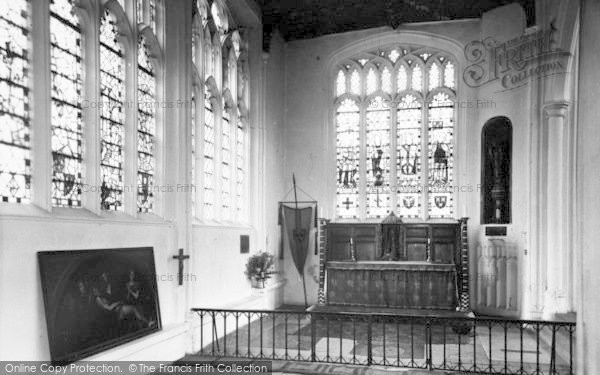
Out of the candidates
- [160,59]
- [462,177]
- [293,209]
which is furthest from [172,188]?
[462,177]

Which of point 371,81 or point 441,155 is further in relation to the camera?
point 371,81

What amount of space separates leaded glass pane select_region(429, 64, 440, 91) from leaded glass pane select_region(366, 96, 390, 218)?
109cm

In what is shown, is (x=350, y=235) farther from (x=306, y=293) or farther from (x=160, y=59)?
(x=160, y=59)

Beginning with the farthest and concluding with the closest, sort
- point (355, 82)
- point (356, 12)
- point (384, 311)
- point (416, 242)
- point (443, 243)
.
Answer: point (355, 82) < point (356, 12) < point (416, 242) < point (443, 243) < point (384, 311)

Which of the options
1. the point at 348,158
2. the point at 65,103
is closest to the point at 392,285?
the point at 348,158

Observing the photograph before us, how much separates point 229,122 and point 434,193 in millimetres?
4881

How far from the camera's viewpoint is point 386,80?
40.5 ft

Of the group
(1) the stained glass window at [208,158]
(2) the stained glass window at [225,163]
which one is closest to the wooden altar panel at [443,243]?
(2) the stained glass window at [225,163]

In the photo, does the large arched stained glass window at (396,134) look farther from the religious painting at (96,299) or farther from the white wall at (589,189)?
the religious painting at (96,299)

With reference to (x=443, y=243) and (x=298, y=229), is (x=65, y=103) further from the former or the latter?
(x=443, y=243)

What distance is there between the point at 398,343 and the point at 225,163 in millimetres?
4777

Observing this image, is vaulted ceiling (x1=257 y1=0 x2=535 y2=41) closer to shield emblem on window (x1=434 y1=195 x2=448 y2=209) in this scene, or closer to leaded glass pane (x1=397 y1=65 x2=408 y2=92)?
leaded glass pane (x1=397 y1=65 x2=408 y2=92)

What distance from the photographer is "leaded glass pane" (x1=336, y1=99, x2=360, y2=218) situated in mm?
12289

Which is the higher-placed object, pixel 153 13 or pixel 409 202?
pixel 153 13
